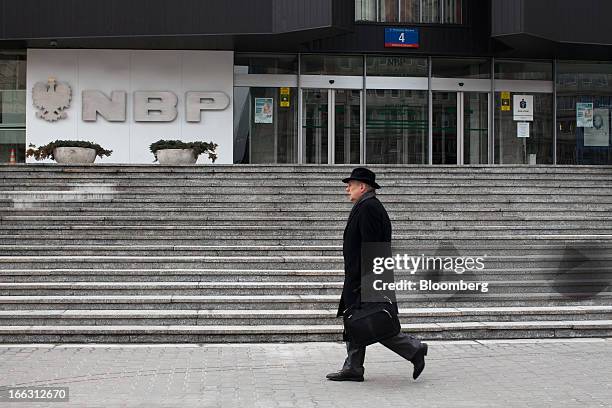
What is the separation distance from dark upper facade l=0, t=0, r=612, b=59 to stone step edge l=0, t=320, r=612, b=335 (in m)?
12.3

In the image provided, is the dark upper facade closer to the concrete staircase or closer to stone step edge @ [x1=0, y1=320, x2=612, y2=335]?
the concrete staircase

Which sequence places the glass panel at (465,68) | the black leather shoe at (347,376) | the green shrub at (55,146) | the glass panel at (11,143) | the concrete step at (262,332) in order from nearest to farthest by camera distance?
the black leather shoe at (347,376) < the concrete step at (262,332) < the green shrub at (55,146) < the glass panel at (11,143) < the glass panel at (465,68)

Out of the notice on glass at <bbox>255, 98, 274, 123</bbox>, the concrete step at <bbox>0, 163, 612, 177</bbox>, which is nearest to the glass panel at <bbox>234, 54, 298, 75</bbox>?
the notice on glass at <bbox>255, 98, 274, 123</bbox>

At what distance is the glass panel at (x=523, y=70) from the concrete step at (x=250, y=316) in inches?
574

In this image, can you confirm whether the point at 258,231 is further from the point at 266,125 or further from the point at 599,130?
the point at 599,130

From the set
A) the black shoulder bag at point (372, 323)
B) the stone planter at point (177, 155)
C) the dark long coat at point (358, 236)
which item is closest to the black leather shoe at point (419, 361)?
the black shoulder bag at point (372, 323)

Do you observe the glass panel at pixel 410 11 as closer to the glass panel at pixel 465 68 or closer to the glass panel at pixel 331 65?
the glass panel at pixel 465 68

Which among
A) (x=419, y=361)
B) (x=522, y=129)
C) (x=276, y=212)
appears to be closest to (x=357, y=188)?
(x=419, y=361)

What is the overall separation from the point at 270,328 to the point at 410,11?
15689 mm

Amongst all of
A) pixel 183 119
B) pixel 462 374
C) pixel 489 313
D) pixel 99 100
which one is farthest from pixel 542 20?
pixel 462 374

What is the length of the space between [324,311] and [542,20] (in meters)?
13.9

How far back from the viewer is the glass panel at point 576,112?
23984mm

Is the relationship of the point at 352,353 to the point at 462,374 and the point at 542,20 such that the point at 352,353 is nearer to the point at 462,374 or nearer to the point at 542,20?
the point at 462,374

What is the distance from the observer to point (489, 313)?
9977 millimetres
